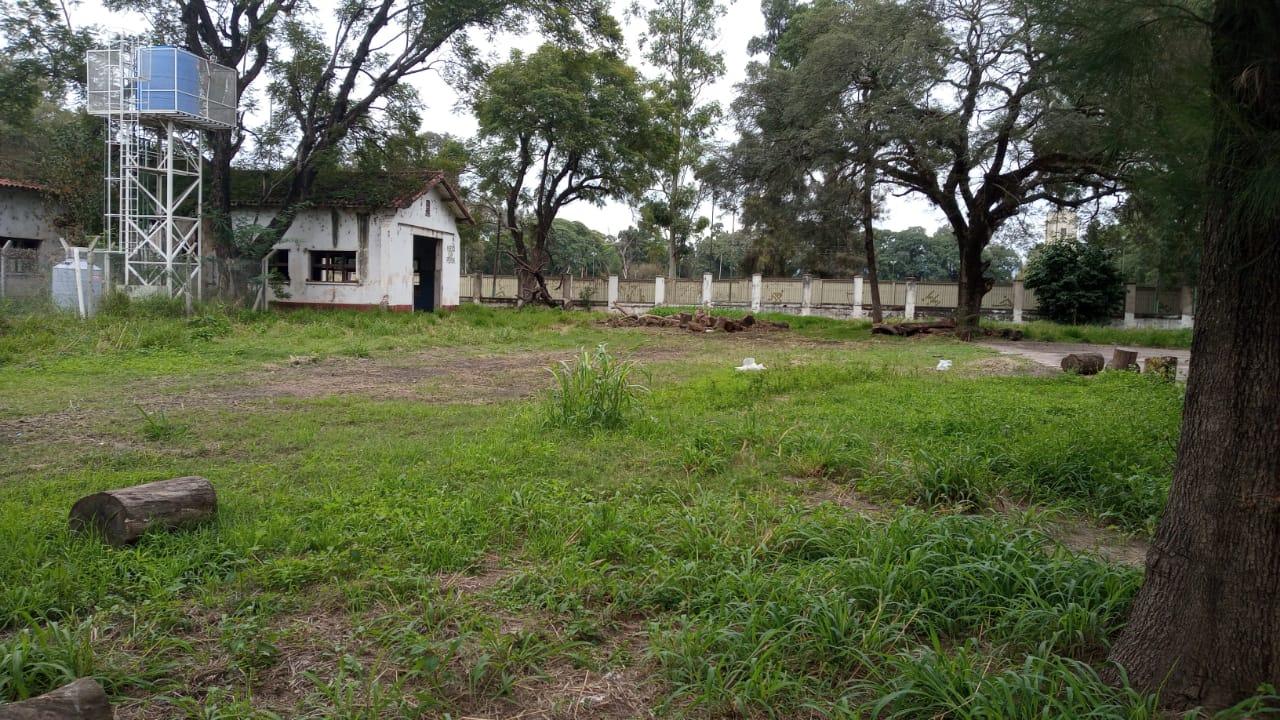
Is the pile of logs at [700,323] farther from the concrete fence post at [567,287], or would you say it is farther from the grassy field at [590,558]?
the grassy field at [590,558]

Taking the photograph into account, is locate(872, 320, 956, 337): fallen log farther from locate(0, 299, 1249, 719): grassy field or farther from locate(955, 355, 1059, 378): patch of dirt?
locate(0, 299, 1249, 719): grassy field

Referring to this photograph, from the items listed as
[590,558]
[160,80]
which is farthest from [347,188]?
[590,558]

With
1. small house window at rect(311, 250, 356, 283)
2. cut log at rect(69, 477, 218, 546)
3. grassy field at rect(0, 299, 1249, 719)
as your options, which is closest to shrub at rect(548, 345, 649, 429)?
grassy field at rect(0, 299, 1249, 719)

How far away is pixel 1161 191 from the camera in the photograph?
2660mm

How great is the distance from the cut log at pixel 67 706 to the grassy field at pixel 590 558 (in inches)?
12.9

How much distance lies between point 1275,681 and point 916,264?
166 ft

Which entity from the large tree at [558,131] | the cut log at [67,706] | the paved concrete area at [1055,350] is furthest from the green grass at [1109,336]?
the cut log at [67,706]

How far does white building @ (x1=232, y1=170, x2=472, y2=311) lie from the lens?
20.5 meters

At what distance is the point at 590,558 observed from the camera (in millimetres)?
3600

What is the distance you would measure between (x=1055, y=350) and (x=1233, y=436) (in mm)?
15789

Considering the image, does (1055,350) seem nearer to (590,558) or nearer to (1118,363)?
(1118,363)

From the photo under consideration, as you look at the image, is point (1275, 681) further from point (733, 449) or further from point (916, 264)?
point (916, 264)

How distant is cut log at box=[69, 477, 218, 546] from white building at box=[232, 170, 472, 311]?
56.8 ft

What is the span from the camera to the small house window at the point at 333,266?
21.0 metres
